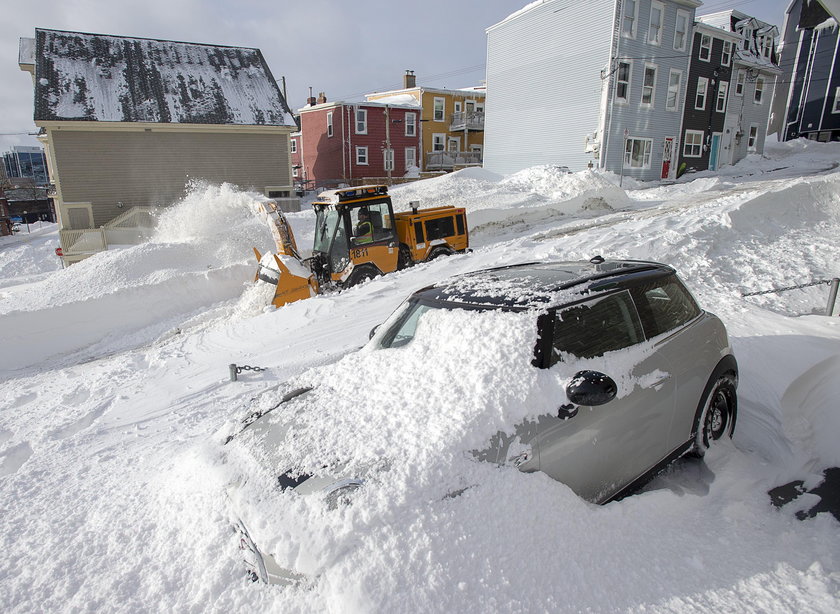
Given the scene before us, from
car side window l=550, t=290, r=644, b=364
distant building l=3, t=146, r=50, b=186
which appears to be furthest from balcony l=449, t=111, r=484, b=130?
distant building l=3, t=146, r=50, b=186

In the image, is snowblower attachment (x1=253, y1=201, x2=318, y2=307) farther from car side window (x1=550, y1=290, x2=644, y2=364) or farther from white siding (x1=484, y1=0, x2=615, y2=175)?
white siding (x1=484, y1=0, x2=615, y2=175)

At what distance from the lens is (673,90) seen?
92.0 feet

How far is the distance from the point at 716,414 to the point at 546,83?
89.6 feet

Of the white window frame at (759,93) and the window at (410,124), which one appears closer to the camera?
the white window frame at (759,93)

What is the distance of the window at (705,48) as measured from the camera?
28719 mm

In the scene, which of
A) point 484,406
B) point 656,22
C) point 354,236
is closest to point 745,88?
point 656,22

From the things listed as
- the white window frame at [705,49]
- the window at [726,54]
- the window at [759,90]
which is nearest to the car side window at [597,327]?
the white window frame at [705,49]

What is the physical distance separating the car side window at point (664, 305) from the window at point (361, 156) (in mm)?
35341

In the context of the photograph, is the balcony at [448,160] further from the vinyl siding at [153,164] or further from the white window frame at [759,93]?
the white window frame at [759,93]

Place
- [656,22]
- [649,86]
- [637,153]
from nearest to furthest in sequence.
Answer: [656,22] → [649,86] → [637,153]

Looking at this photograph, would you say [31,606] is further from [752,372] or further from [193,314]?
[193,314]

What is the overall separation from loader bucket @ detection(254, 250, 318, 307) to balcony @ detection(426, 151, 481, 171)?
101ft

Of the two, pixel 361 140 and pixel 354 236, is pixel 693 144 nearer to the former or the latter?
pixel 361 140

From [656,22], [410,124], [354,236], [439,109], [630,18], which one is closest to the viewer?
[354,236]
